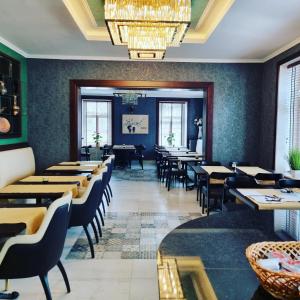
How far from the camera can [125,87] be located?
6637 mm

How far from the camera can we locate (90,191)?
3.47 metres

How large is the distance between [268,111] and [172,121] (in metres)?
7.45

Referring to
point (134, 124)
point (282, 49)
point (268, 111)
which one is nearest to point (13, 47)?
point (282, 49)

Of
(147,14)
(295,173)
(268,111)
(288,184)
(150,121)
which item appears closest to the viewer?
(147,14)

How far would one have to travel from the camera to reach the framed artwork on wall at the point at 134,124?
1323cm

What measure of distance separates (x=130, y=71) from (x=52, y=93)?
67.2 inches

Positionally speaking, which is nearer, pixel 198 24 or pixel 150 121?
pixel 198 24

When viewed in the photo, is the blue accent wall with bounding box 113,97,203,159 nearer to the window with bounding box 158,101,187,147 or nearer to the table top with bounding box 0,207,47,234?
the window with bounding box 158,101,187,147

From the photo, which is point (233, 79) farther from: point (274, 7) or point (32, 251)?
point (32, 251)

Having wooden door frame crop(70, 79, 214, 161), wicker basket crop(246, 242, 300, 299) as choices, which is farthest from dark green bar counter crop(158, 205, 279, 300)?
wooden door frame crop(70, 79, 214, 161)

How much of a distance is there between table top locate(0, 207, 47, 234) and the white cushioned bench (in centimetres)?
256

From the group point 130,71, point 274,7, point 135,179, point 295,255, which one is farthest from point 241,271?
point 135,179

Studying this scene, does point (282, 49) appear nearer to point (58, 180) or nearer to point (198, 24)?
point (198, 24)

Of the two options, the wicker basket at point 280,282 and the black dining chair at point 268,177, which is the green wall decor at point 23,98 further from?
the wicker basket at point 280,282
